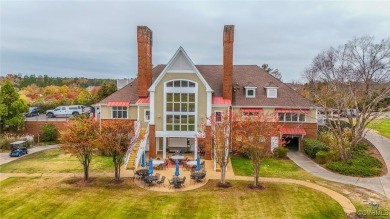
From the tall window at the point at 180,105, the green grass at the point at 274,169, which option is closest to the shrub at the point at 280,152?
the green grass at the point at 274,169

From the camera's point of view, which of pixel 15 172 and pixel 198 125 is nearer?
pixel 15 172

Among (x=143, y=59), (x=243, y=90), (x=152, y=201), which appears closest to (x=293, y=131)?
(x=243, y=90)

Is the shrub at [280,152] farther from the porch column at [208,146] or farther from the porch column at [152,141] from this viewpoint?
the porch column at [152,141]

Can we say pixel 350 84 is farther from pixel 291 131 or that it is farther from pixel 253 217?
pixel 253 217

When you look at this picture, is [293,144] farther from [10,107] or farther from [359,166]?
[10,107]

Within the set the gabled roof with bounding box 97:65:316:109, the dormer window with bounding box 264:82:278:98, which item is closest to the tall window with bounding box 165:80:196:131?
the gabled roof with bounding box 97:65:316:109

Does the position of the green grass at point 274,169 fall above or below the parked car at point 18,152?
below

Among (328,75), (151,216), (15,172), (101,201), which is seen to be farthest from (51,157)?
(328,75)

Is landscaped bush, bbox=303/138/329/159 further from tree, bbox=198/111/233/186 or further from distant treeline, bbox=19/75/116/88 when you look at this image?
distant treeline, bbox=19/75/116/88
